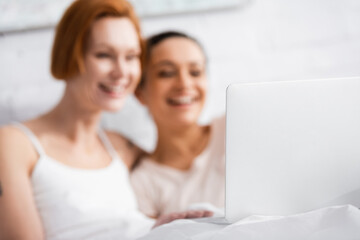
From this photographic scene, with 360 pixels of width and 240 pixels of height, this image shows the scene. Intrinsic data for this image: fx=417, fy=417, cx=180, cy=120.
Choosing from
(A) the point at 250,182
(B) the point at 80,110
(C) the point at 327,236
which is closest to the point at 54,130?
(B) the point at 80,110

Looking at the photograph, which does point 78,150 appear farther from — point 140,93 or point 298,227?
point 298,227

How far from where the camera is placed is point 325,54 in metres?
1.82

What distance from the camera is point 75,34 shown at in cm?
120

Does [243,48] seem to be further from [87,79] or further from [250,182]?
[250,182]

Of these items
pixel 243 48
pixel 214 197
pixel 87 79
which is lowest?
pixel 214 197

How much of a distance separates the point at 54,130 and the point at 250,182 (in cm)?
71

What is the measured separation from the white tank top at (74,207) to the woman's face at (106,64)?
202 mm

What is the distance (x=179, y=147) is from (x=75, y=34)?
0.51 meters

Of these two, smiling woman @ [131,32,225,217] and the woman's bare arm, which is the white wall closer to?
smiling woman @ [131,32,225,217]

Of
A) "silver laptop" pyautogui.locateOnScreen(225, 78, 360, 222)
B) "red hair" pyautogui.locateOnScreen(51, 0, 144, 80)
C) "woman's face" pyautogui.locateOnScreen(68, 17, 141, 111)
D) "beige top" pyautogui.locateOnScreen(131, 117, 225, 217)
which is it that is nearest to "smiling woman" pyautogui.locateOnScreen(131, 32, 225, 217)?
"beige top" pyautogui.locateOnScreen(131, 117, 225, 217)

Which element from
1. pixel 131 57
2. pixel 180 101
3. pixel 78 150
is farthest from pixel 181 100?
pixel 78 150

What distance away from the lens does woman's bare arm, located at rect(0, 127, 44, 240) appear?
1.03 meters

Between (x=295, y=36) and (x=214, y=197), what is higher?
(x=295, y=36)

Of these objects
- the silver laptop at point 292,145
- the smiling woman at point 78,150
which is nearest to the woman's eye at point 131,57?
the smiling woman at point 78,150
